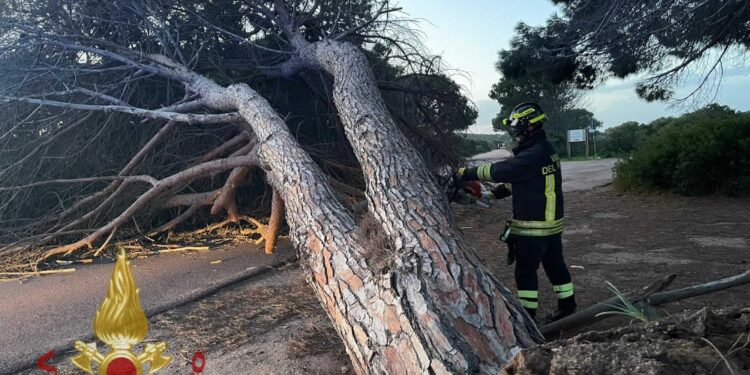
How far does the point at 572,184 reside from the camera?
13484 mm

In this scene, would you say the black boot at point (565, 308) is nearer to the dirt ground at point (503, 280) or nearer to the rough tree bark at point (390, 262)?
the dirt ground at point (503, 280)

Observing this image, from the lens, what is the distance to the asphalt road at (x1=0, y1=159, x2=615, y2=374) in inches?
142

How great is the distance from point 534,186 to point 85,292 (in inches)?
162

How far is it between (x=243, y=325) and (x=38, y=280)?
112 inches

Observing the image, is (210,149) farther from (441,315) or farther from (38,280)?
(441,315)

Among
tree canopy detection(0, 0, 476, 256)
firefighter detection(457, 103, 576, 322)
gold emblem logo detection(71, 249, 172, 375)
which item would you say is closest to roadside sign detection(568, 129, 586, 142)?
tree canopy detection(0, 0, 476, 256)

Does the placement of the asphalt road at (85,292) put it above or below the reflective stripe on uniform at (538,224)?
below

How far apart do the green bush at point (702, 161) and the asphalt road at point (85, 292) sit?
7.55 meters

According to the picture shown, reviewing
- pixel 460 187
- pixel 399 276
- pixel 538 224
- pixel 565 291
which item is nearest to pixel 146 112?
pixel 460 187

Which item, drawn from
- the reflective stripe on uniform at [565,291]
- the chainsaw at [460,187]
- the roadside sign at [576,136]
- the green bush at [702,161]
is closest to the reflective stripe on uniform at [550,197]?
the reflective stripe on uniform at [565,291]

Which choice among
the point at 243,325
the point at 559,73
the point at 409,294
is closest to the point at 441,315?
the point at 409,294

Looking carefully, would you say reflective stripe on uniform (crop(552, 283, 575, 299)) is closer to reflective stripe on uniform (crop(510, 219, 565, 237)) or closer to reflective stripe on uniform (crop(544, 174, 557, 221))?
reflective stripe on uniform (crop(510, 219, 565, 237))

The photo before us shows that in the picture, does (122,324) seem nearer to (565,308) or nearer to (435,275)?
(435,275)

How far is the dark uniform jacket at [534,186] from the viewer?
3.51 metres
